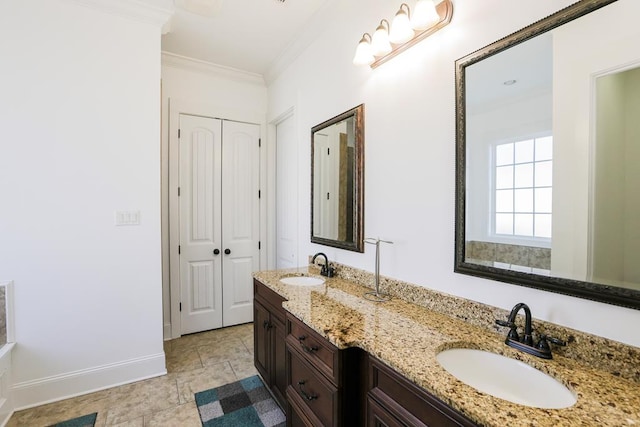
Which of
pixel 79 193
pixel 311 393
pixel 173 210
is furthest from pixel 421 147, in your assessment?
pixel 173 210

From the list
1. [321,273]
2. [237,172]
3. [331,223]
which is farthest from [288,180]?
[321,273]

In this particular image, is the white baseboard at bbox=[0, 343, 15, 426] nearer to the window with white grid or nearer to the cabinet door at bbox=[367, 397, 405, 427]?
the cabinet door at bbox=[367, 397, 405, 427]

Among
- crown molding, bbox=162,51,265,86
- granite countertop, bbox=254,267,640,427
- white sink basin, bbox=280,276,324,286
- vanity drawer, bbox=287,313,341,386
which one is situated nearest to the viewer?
granite countertop, bbox=254,267,640,427

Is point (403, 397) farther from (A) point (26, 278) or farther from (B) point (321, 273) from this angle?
(A) point (26, 278)

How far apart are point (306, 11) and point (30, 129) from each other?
208 centimetres

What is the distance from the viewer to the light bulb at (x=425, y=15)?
1.36m

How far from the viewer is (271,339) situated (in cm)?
197

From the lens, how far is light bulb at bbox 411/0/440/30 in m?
1.36

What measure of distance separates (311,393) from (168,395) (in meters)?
1.33

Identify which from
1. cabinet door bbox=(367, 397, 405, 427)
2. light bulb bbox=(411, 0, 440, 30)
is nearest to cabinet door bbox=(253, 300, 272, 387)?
cabinet door bbox=(367, 397, 405, 427)

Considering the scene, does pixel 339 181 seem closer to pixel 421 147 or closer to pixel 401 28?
pixel 421 147

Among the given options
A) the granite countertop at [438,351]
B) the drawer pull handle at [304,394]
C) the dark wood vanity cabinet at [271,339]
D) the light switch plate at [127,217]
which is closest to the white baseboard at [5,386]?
the light switch plate at [127,217]

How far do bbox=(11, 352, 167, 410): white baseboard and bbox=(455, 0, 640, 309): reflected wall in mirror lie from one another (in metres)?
2.40

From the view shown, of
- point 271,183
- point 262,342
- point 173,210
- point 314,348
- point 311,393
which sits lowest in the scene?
point 262,342
